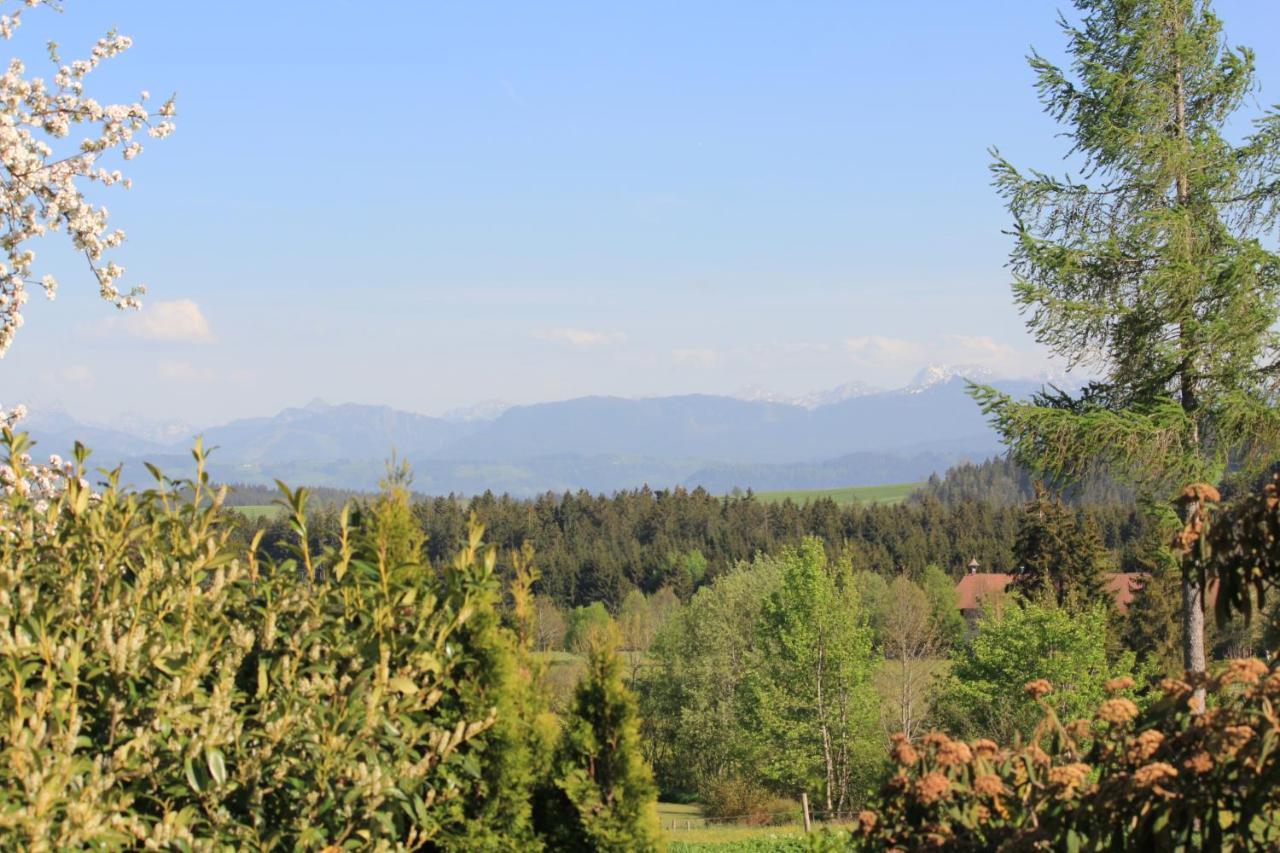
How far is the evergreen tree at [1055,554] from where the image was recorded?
43.1 m

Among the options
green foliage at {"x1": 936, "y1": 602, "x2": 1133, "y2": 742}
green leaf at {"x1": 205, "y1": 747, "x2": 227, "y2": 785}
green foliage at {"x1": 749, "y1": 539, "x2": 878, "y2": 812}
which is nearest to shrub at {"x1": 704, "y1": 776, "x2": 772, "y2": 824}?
green foliage at {"x1": 749, "y1": 539, "x2": 878, "y2": 812}

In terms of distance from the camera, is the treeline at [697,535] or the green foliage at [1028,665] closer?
the green foliage at [1028,665]

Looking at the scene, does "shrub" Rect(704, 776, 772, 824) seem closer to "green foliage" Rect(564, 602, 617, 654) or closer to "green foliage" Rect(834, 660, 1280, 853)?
"green foliage" Rect(564, 602, 617, 654)

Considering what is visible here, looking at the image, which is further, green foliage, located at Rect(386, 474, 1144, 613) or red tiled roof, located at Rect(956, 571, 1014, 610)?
green foliage, located at Rect(386, 474, 1144, 613)

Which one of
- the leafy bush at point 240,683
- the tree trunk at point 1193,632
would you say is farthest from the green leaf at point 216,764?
the tree trunk at point 1193,632

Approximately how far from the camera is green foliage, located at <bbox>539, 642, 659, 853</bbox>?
721 centimetres

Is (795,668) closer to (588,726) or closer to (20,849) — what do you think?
(588,726)

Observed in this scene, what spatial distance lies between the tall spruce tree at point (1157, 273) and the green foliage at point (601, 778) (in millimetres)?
7497

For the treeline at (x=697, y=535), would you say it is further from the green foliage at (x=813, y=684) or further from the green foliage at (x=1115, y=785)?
the green foliage at (x=1115, y=785)

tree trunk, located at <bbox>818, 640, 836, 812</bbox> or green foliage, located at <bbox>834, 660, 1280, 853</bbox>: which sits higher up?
green foliage, located at <bbox>834, 660, 1280, 853</bbox>

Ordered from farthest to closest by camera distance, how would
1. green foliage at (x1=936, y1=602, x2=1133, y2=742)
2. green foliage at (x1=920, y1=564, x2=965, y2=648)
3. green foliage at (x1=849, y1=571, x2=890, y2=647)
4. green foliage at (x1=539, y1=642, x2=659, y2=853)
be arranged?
green foliage at (x1=920, y1=564, x2=965, y2=648) < green foliage at (x1=849, y1=571, x2=890, y2=647) < green foliage at (x1=936, y1=602, x2=1133, y2=742) < green foliage at (x1=539, y1=642, x2=659, y2=853)

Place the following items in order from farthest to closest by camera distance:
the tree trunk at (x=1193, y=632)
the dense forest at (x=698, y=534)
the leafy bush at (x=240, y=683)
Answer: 1. the dense forest at (x=698, y=534)
2. the tree trunk at (x=1193, y=632)
3. the leafy bush at (x=240, y=683)

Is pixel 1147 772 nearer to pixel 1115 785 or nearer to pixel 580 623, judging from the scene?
pixel 1115 785

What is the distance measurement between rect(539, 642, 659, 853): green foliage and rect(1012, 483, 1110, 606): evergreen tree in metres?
38.3
